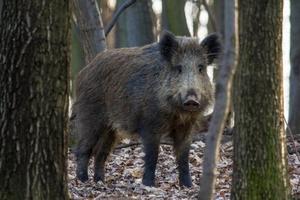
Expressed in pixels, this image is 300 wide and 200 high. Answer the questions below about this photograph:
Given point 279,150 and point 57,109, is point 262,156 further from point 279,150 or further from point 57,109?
point 57,109

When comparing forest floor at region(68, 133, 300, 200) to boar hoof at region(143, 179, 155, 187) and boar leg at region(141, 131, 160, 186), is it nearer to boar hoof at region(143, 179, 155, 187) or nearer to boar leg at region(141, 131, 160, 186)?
boar hoof at region(143, 179, 155, 187)

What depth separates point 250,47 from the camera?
250 inches

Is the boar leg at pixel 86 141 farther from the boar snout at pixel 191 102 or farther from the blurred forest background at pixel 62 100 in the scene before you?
Answer: the blurred forest background at pixel 62 100

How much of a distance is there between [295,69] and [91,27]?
10.6ft

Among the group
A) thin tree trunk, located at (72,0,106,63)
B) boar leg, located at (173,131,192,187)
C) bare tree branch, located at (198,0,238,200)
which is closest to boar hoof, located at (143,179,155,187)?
boar leg, located at (173,131,192,187)

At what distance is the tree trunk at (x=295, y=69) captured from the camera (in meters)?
12.6

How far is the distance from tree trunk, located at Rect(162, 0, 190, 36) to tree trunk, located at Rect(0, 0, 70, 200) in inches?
482

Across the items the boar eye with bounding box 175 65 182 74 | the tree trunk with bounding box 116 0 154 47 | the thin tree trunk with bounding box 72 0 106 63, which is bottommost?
the boar eye with bounding box 175 65 182 74

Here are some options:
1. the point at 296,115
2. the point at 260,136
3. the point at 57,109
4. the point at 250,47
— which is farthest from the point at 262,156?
the point at 296,115

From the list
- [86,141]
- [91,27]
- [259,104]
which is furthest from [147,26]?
[259,104]

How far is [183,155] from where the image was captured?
984cm

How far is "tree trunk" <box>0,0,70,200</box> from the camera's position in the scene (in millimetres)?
5598

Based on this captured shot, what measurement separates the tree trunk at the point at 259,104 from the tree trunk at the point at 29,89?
153 centimetres

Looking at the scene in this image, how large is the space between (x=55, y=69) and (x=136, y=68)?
4.58 m
